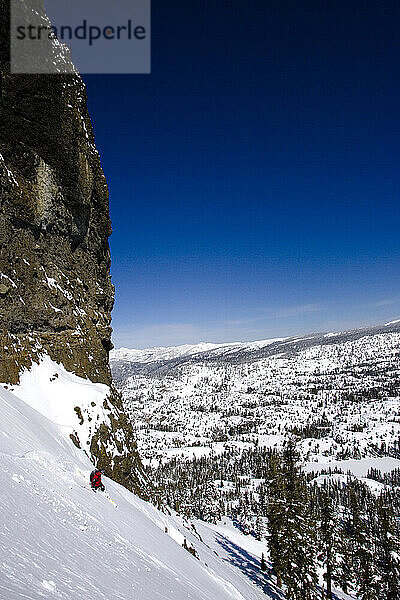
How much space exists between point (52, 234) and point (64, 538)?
2055 cm

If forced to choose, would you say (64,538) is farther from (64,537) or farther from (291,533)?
(291,533)

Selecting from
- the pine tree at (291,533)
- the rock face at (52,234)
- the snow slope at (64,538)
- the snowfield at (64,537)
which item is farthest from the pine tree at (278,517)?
the snowfield at (64,537)

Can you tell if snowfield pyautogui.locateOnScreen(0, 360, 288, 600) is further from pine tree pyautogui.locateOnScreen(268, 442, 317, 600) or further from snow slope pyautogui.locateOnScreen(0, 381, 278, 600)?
pine tree pyautogui.locateOnScreen(268, 442, 317, 600)

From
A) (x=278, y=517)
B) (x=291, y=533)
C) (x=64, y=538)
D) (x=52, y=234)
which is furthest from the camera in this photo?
(x=278, y=517)

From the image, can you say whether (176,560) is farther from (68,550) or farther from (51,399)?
(51,399)

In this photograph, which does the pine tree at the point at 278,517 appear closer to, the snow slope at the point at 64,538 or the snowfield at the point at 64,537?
the snow slope at the point at 64,538

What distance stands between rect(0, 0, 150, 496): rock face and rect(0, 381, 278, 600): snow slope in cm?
660

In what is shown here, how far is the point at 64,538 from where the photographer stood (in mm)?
7094

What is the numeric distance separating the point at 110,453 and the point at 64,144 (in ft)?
71.1

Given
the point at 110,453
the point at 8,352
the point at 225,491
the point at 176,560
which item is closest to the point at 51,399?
the point at 8,352

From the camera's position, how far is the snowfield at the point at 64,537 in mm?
5160

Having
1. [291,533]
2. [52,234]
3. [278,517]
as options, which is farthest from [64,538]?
[278,517]

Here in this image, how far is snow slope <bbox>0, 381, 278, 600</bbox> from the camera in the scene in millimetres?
5142

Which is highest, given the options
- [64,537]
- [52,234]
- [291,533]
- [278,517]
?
[52,234]
